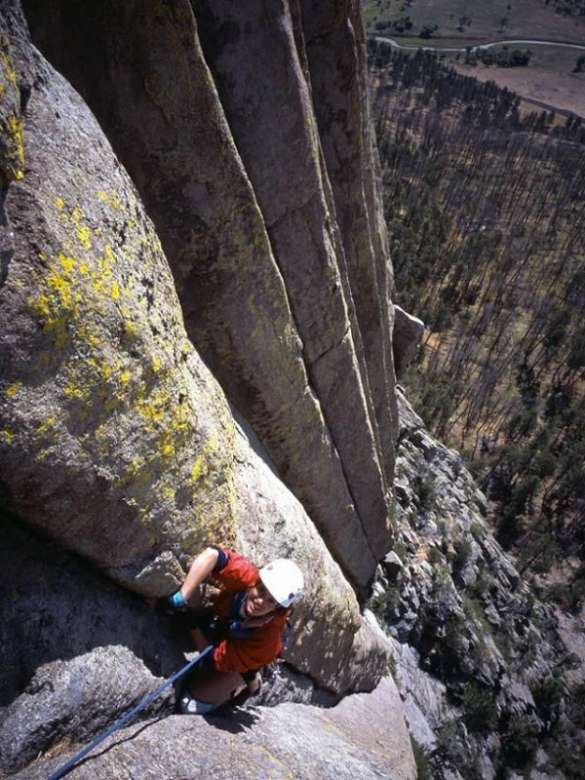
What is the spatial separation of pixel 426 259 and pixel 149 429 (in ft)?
175

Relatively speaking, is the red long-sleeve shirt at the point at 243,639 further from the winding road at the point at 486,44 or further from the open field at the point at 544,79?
the winding road at the point at 486,44

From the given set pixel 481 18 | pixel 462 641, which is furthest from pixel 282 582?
pixel 481 18

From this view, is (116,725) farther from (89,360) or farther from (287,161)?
→ (287,161)

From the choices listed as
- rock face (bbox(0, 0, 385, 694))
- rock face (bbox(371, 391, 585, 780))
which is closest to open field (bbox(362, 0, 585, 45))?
rock face (bbox(371, 391, 585, 780))

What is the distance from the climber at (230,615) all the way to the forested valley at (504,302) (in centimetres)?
3103

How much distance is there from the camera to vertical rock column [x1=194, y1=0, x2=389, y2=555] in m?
5.59

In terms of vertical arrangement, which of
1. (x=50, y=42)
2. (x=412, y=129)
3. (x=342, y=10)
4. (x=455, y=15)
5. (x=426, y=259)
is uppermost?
(x=455, y=15)

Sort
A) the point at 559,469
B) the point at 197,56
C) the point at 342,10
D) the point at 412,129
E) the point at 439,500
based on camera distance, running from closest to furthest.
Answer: the point at 197,56 → the point at 342,10 → the point at 439,500 → the point at 559,469 → the point at 412,129

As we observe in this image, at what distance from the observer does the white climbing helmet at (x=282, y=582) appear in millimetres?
4488

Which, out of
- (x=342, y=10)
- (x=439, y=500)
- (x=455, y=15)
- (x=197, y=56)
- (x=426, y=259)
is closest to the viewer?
(x=197, y=56)

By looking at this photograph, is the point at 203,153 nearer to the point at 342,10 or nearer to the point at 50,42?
the point at 50,42

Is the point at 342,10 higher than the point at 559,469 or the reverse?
higher

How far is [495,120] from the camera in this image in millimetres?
96250

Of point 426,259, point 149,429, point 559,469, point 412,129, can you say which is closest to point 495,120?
point 412,129
